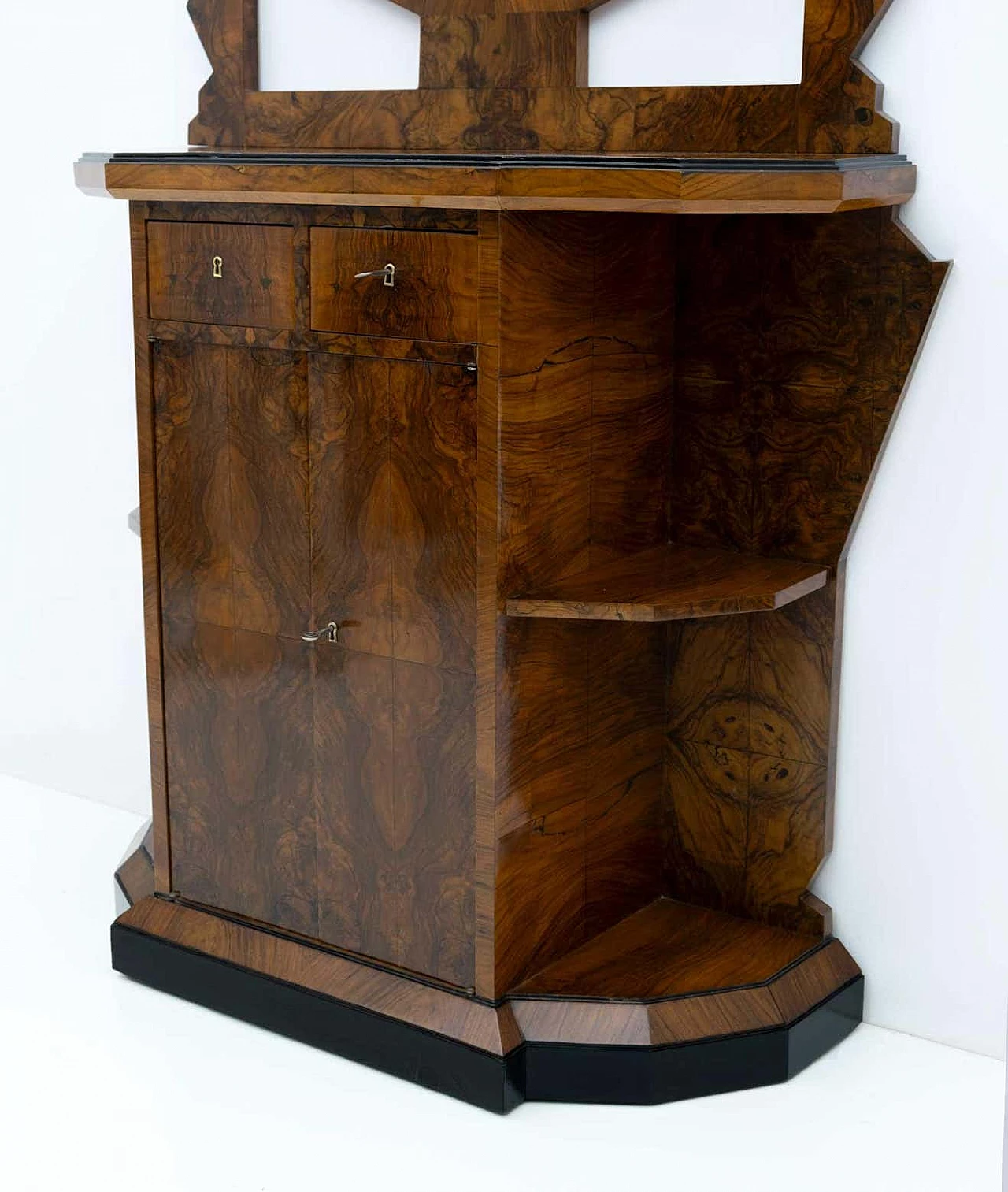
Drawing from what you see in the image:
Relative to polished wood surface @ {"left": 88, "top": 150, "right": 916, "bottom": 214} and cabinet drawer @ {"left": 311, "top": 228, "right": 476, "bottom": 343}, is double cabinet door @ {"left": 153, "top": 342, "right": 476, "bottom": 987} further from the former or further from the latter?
polished wood surface @ {"left": 88, "top": 150, "right": 916, "bottom": 214}

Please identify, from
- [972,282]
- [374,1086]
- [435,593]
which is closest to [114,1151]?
[374,1086]

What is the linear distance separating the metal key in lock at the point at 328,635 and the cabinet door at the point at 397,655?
0.01m

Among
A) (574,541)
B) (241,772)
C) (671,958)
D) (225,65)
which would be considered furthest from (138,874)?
(225,65)

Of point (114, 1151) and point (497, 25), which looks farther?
point (497, 25)

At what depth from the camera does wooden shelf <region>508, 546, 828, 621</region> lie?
2.78 m

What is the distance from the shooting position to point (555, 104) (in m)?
3.09

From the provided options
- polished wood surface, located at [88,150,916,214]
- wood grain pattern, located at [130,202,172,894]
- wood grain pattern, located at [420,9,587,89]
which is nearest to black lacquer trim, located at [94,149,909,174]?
polished wood surface, located at [88,150,916,214]

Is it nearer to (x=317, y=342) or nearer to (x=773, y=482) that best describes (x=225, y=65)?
(x=317, y=342)

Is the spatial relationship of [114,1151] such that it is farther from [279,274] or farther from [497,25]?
[497,25]

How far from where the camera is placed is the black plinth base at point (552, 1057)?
2.92 metres

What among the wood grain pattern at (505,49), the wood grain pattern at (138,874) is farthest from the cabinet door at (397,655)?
the wood grain pattern at (505,49)

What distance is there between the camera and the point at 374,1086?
3.00 m

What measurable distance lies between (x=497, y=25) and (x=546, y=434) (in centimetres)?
81

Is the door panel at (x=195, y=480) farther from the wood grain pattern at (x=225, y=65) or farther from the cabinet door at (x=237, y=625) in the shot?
the wood grain pattern at (x=225, y=65)
